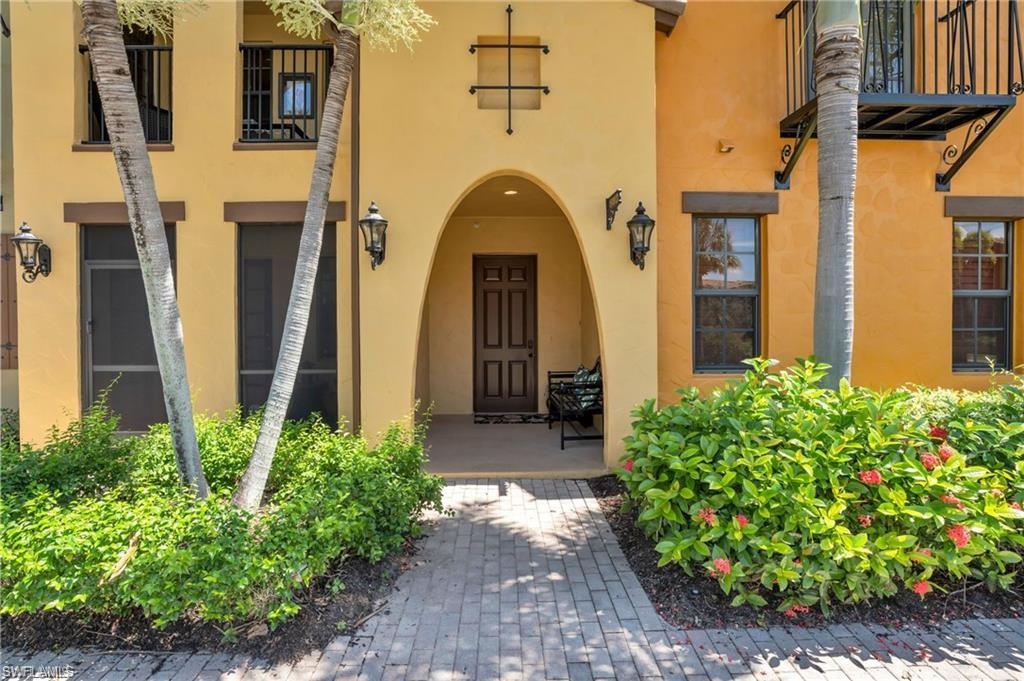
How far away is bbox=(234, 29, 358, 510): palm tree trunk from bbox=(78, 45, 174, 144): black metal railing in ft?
11.0

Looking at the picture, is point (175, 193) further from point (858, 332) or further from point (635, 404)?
point (858, 332)

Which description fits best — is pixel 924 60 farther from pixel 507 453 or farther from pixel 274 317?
pixel 274 317

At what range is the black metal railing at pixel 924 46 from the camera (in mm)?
5977

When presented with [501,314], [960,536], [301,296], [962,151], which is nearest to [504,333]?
[501,314]

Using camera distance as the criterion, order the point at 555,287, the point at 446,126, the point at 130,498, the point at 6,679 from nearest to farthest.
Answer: the point at 6,679
the point at 130,498
the point at 446,126
the point at 555,287

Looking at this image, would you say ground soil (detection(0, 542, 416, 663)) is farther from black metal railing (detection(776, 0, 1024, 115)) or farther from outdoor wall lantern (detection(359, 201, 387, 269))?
black metal railing (detection(776, 0, 1024, 115))

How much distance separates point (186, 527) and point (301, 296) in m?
1.63

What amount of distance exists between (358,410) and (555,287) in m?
4.21

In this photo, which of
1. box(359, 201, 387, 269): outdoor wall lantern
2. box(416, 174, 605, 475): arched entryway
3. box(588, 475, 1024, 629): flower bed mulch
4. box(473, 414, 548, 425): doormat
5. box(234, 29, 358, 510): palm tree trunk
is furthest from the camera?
box(416, 174, 605, 475): arched entryway

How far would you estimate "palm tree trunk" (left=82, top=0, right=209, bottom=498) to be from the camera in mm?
3410

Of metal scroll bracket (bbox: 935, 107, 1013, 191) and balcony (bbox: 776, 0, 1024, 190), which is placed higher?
balcony (bbox: 776, 0, 1024, 190)

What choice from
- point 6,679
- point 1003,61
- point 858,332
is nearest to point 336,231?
point 6,679

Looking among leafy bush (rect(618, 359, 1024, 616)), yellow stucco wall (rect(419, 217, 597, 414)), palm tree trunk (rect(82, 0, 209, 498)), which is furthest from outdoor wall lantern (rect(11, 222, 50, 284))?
leafy bush (rect(618, 359, 1024, 616))

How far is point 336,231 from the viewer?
19.5ft
